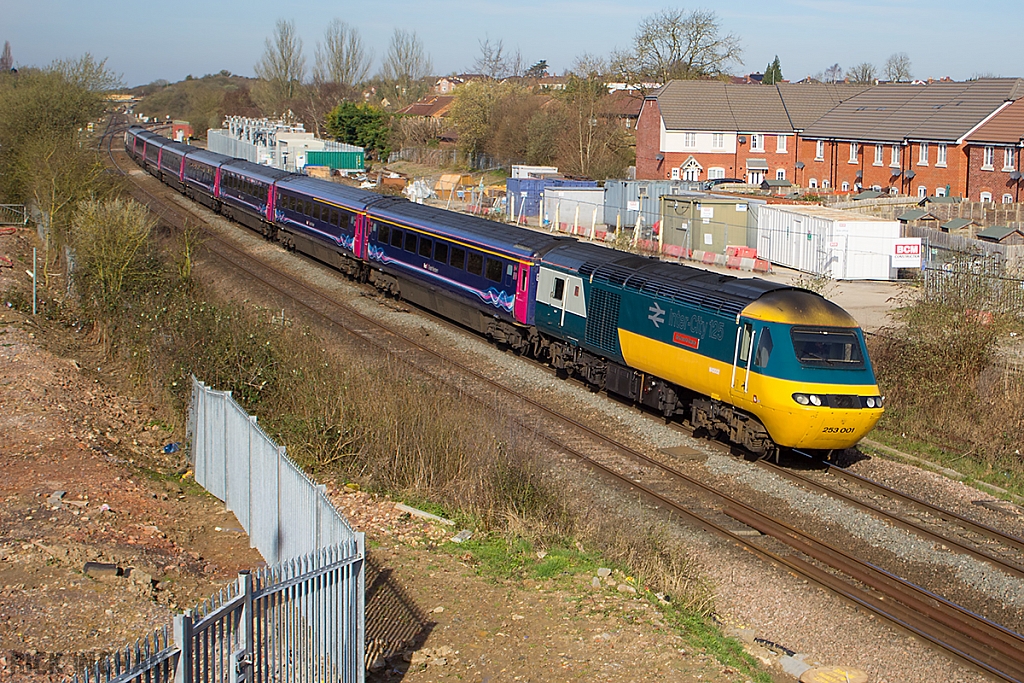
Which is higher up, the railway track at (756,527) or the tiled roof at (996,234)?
the tiled roof at (996,234)

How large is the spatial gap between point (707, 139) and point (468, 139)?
64.4 feet

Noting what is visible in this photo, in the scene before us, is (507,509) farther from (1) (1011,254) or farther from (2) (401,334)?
(1) (1011,254)

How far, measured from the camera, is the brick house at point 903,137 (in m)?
47.4

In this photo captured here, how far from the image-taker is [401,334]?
22.7 meters

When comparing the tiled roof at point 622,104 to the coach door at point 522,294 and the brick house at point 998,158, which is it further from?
the coach door at point 522,294

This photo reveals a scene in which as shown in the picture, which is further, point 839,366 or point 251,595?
point 839,366

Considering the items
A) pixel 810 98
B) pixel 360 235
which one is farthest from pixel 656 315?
pixel 810 98

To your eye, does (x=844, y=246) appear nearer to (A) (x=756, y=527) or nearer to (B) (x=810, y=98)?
(A) (x=756, y=527)

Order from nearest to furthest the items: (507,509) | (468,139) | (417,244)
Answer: (507,509) < (417,244) < (468,139)

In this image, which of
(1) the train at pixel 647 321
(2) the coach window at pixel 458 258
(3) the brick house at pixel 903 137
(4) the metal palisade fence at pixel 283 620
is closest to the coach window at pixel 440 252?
(1) the train at pixel 647 321

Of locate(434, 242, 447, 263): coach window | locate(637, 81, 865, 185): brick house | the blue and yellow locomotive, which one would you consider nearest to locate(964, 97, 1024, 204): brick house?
locate(637, 81, 865, 185): brick house

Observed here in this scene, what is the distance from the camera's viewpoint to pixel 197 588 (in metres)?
9.62

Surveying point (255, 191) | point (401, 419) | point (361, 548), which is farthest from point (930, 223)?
point (361, 548)

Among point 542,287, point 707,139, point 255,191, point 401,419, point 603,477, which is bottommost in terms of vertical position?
point 603,477
